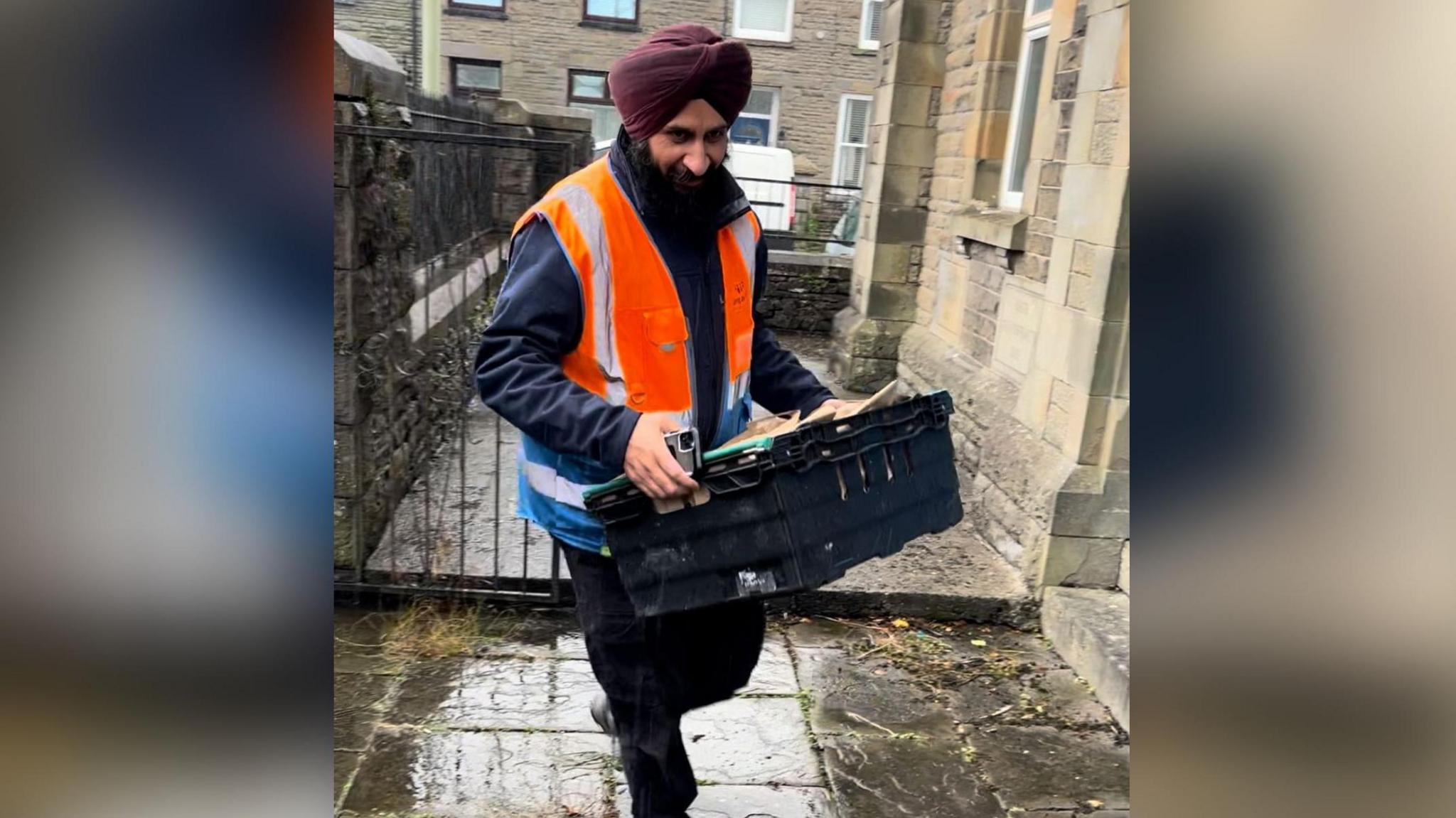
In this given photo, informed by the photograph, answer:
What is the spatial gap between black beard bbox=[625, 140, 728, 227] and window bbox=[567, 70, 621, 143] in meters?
12.0

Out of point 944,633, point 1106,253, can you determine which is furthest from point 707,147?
point 944,633

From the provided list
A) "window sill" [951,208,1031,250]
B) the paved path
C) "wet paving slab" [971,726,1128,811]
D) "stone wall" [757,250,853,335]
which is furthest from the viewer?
"stone wall" [757,250,853,335]

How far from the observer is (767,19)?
16062 mm

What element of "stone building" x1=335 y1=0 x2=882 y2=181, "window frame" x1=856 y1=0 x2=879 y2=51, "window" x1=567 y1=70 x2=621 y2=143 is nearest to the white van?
"window" x1=567 y1=70 x2=621 y2=143

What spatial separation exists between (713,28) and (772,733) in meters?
10.2

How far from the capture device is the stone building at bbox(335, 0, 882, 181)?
41.3 feet

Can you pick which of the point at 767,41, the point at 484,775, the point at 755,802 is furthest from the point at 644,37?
the point at 755,802

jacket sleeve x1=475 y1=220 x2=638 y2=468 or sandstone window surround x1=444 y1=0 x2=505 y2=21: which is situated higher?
sandstone window surround x1=444 y1=0 x2=505 y2=21

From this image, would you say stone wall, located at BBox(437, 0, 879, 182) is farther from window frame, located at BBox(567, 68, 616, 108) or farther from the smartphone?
the smartphone
